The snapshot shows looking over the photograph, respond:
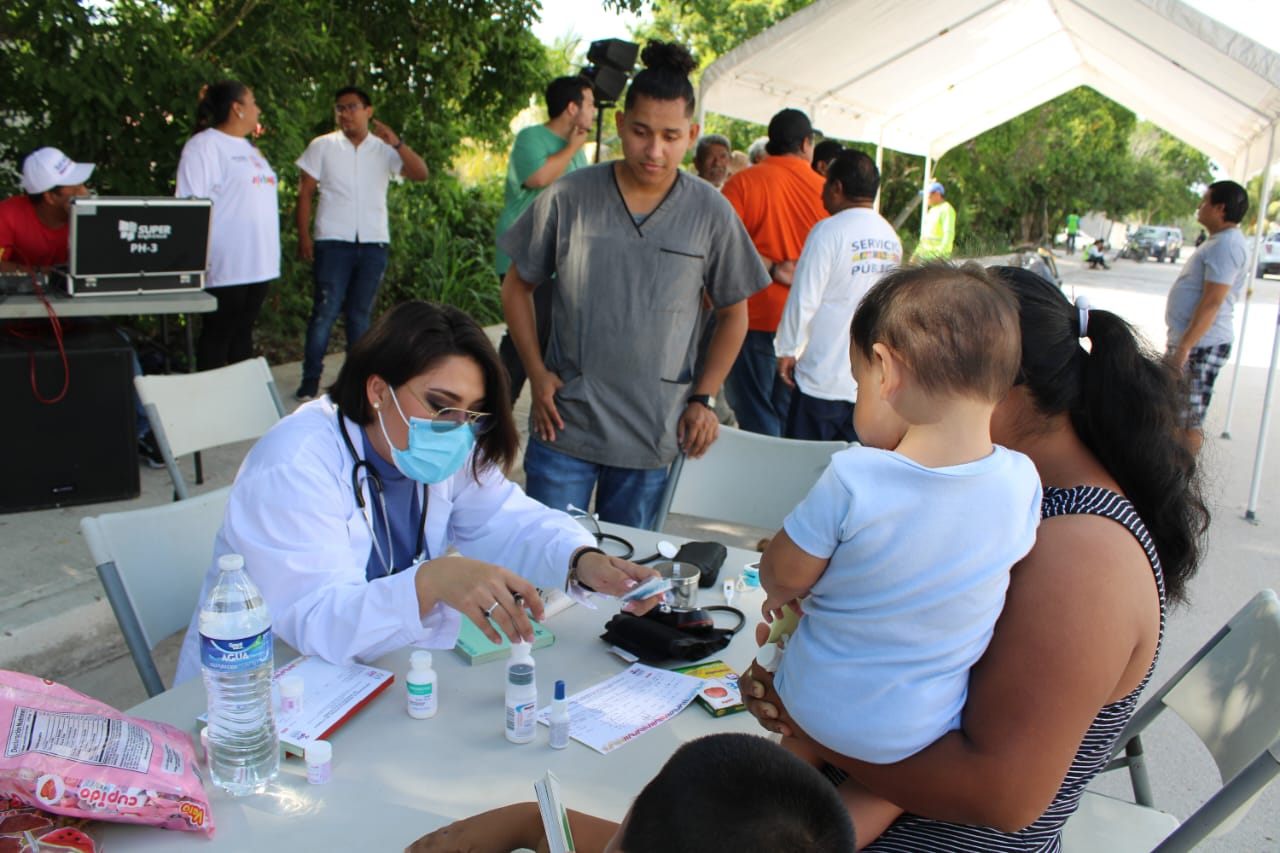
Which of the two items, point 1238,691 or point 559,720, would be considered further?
point 1238,691

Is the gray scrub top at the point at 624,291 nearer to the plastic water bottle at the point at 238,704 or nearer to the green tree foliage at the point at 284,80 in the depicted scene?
the plastic water bottle at the point at 238,704

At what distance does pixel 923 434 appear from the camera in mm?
1308

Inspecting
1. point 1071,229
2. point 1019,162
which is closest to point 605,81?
point 1019,162

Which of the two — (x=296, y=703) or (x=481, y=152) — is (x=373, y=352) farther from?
(x=481, y=152)

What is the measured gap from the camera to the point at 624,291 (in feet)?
9.02

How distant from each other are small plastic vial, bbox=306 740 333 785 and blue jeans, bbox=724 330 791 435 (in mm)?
3694

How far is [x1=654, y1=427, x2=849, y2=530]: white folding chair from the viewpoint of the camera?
114 inches

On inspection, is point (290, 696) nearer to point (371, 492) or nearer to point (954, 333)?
point (371, 492)

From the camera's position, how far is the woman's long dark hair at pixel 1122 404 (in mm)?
1410

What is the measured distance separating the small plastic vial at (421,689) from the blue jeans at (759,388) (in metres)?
3.47

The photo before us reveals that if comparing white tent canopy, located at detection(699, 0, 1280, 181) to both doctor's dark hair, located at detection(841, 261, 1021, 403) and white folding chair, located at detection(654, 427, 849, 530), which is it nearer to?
white folding chair, located at detection(654, 427, 849, 530)

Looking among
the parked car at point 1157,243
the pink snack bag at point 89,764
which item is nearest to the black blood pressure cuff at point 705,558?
the pink snack bag at point 89,764

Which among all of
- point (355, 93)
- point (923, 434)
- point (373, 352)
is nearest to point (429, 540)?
point (373, 352)

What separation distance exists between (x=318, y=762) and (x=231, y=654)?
203 mm
